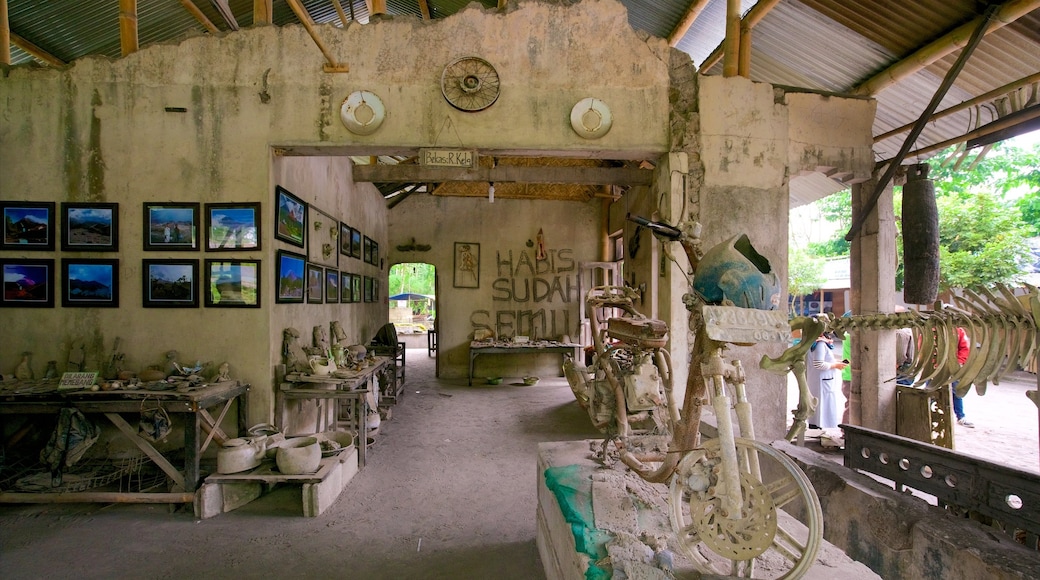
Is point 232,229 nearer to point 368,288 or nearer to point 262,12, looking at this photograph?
point 262,12

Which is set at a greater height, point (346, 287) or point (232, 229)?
point (232, 229)

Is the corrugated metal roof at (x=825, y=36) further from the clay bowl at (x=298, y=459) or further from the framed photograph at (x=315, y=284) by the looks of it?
the clay bowl at (x=298, y=459)

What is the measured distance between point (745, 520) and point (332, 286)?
643cm

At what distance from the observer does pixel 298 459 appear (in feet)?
14.4

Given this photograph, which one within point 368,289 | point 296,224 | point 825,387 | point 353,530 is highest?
point 296,224

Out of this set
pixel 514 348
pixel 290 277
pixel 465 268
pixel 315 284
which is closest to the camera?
pixel 290 277

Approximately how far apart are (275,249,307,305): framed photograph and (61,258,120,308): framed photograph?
169 cm

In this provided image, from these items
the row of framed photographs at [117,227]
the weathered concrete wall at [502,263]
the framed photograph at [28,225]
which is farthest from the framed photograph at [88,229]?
the weathered concrete wall at [502,263]

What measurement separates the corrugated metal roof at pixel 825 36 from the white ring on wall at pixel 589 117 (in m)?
2.54

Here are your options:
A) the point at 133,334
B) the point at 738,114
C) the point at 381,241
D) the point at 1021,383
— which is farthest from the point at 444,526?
the point at 1021,383

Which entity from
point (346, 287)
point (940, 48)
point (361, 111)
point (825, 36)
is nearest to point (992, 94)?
point (940, 48)

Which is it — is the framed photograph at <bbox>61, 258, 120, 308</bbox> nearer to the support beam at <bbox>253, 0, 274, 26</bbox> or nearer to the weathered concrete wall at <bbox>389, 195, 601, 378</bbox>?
the support beam at <bbox>253, 0, 274, 26</bbox>

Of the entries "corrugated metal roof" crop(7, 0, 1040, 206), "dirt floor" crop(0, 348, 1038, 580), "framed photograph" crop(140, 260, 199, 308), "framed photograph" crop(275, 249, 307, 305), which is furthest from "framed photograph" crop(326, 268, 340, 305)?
"corrugated metal roof" crop(7, 0, 1040, 206)

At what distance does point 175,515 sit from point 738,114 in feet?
24.1
